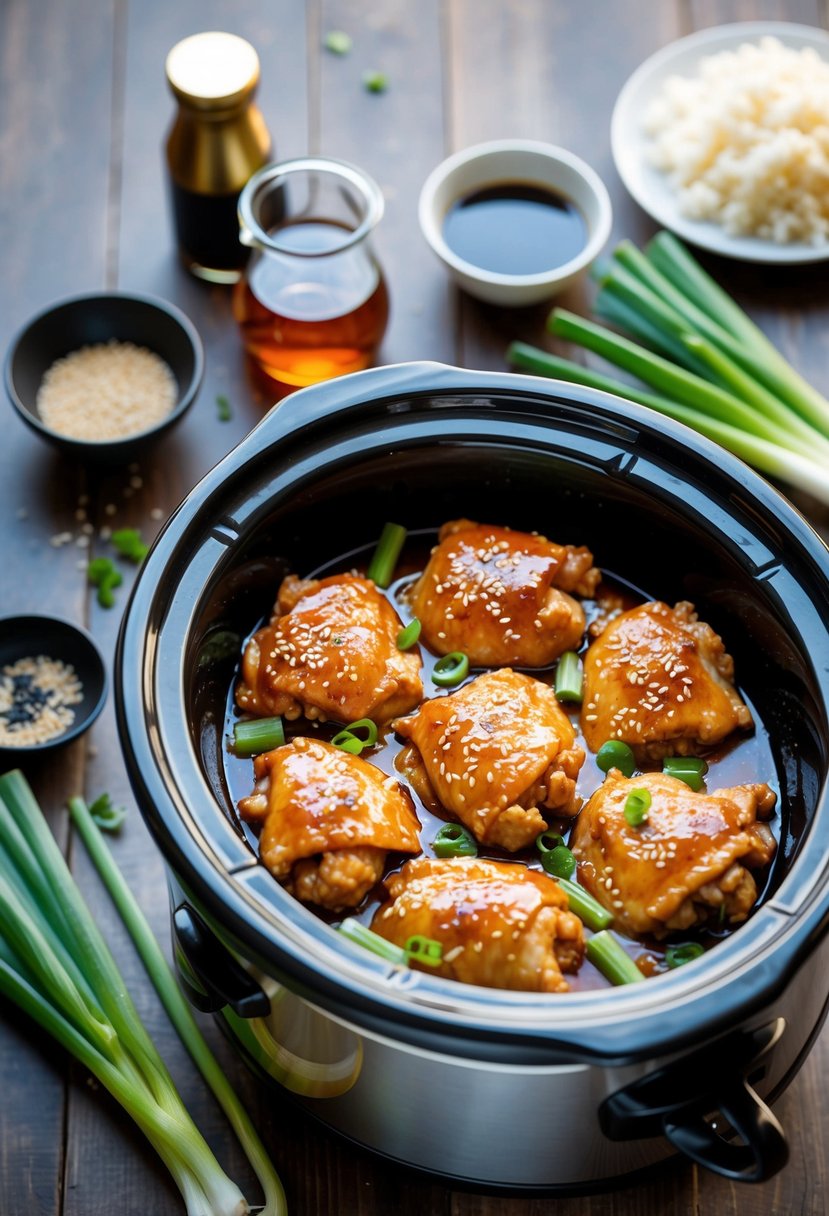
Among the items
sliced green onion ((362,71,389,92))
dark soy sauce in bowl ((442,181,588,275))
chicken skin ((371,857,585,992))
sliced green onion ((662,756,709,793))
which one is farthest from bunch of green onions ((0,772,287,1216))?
sliced green onion ((362,71,389,92))

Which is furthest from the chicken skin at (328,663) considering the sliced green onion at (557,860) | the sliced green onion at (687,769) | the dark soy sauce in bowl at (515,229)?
the dark soy sauce in bowl at (515,229)

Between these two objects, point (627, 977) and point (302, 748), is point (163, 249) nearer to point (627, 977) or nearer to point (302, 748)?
point (302, 748)

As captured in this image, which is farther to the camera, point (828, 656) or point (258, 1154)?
point (258, 1154)

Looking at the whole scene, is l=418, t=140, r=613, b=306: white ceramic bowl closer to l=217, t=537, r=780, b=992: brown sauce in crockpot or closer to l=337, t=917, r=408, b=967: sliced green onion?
l=217, t=537, r=780, b=992: brown sauce in crockpot

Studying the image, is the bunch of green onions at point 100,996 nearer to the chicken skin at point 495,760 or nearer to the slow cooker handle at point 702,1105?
the chicken skin at point 495,760

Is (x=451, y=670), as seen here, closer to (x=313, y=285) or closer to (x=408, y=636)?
(x=408, y=636)

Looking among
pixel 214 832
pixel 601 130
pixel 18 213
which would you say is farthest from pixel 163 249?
pixel 214 832
